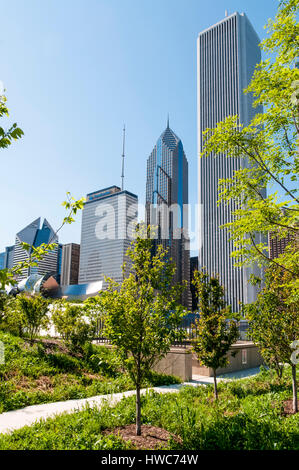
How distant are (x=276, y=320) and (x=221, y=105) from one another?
13708 cm

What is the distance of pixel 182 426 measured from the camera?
630cm

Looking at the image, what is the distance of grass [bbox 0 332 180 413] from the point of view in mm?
8789

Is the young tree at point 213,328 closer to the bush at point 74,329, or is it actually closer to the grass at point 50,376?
the grass at point 50,376

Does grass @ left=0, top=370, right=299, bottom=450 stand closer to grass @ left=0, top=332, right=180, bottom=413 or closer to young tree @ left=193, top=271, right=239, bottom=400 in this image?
grass @ left=0, top=332, right=180, bottom=413

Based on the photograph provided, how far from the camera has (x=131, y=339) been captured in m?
6.52

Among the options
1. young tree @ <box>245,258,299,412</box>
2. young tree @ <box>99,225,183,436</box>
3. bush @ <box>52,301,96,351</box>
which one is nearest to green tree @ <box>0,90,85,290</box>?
young tree @ <box>99,225,183,436</box>

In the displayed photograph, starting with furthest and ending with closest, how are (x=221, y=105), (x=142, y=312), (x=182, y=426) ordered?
1. (x=221, y=105)
2. (x=142, y=312)
3. (x=182, y=426)

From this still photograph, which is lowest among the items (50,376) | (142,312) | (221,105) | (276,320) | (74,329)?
(50,376)

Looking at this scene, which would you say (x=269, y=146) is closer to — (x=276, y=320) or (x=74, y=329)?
(x=276, y=320)

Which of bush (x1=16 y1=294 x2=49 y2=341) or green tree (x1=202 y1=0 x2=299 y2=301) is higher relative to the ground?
green tree (x1=202 y1=0 x2=299 y2=301)

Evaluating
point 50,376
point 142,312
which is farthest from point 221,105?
point 142,312

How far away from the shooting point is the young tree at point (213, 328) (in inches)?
393

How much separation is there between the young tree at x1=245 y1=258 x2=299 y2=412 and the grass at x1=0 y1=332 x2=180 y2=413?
12.1ft
